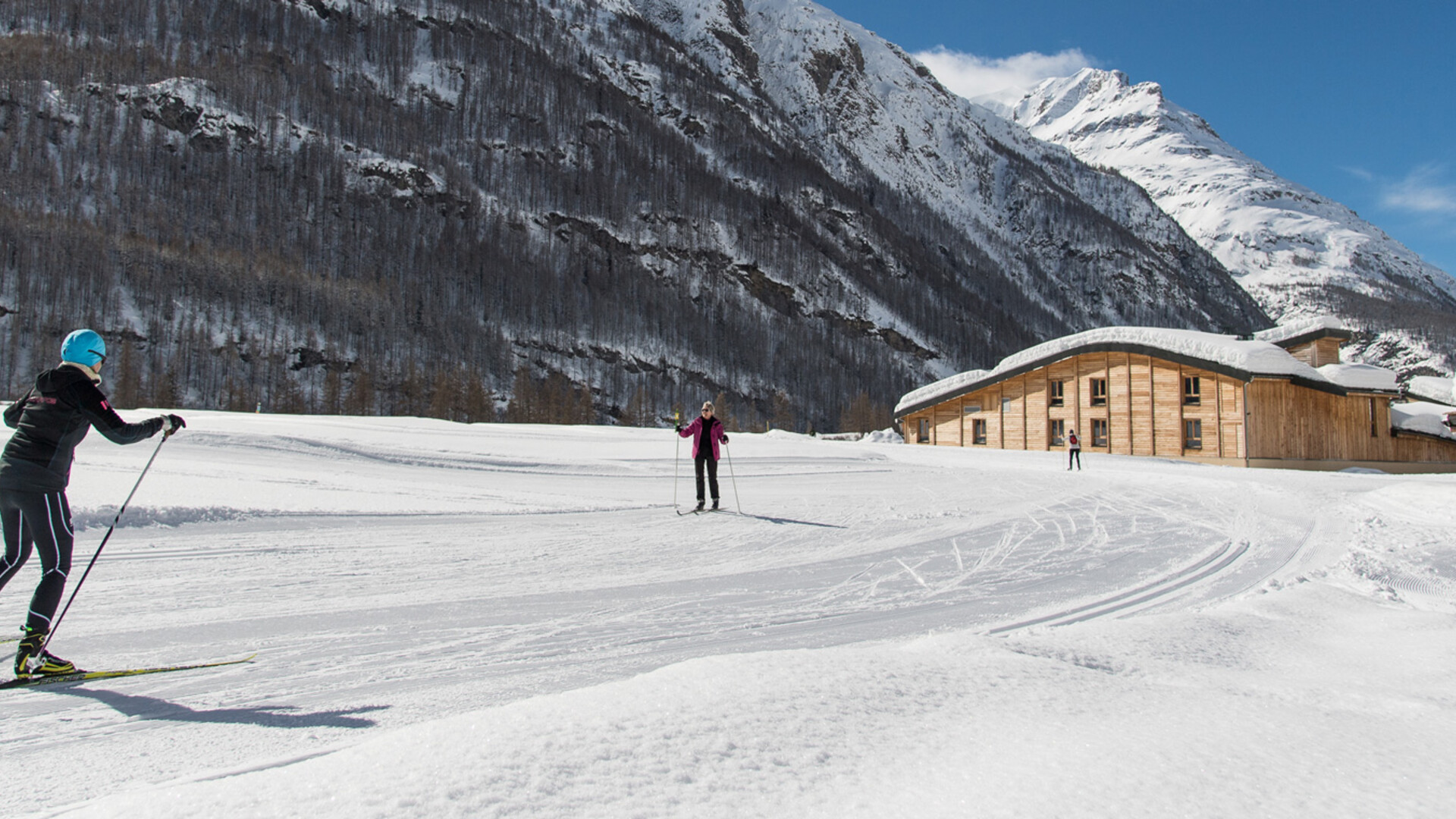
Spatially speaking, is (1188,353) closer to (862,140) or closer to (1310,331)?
(1310,331)

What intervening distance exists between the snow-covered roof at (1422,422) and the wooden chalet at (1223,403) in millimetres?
55

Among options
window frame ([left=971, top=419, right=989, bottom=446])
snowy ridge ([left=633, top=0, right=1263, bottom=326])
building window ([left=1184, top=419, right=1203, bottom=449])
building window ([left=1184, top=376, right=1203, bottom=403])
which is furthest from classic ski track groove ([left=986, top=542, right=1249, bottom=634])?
snowy ridge ([left=633, top=0, right=1263, bottom=326])

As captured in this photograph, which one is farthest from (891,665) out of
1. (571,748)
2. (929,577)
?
(929,577)

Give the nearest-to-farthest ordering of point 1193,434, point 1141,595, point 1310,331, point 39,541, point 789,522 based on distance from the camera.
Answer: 1. point 39,541
2. point 1141,595
3. point 789,522
4. point 1193,434
5. point 1310,331

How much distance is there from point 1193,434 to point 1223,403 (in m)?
1.82

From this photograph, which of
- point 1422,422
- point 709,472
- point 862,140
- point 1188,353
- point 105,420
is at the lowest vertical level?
point 709,472

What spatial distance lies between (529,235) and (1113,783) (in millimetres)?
116445

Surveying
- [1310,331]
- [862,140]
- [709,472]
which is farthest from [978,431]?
[862,140]

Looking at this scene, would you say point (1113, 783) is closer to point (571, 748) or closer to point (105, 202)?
point (571, 748)

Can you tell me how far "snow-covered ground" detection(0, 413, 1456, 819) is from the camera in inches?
90.4

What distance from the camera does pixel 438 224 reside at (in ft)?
345

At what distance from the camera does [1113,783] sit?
2.34 meters

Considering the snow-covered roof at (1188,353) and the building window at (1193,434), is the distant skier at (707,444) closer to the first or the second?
the snow-covered roof at (1188,353)

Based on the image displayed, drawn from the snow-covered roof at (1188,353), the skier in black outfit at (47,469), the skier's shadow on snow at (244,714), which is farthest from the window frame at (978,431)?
the skier in black outfit at (47,469)
